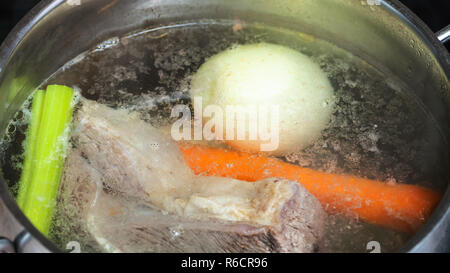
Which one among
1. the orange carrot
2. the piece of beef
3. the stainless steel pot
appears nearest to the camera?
the piece of beef

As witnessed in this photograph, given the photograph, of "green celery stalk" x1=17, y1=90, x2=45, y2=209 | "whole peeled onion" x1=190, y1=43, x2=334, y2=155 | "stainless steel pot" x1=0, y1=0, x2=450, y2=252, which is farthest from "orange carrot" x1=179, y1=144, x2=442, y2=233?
"green celery stalk" x1=17, y1=90, x2=45, y2=209

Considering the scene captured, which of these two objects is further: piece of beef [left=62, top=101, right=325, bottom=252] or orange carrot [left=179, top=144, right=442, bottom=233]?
orange carrot [left=179, top=144, right=442, bottom=233]

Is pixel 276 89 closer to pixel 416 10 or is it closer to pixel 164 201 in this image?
pixel 164 201

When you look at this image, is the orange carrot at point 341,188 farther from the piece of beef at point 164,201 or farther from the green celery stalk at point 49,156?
the green celery stalk at point 49,156

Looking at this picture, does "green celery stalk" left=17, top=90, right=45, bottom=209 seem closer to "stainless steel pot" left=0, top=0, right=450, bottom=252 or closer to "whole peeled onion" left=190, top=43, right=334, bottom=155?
"stainless steel pot" left=0, top=0, right=450, bottom=252

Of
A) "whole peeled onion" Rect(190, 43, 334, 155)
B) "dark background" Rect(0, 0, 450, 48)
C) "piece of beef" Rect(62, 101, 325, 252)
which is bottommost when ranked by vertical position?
"piece of beef" Rect(62, 101, 325, 252)
